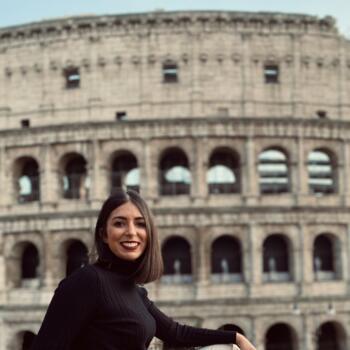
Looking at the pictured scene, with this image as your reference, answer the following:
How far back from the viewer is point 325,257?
1118 inches

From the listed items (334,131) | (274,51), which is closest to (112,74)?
(274,51)

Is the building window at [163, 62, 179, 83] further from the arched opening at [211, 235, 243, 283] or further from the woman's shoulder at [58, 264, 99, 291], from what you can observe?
the woman's shoulder at [58, 264, 99, 291]

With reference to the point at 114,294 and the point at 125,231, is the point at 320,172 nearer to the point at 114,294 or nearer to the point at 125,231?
the point at 125,231

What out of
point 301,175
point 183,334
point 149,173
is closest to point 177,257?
point 149,173

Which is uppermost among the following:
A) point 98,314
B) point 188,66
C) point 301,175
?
point 188,66

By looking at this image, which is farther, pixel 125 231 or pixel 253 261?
pixel 253 261

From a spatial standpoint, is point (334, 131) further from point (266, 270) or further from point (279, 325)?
point (279, 325)

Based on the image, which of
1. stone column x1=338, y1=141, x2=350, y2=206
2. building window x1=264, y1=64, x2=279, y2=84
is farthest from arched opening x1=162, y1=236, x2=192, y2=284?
building window x1=264, y1=64, x2=279, y2=84

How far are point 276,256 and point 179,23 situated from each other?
1201 centimetres

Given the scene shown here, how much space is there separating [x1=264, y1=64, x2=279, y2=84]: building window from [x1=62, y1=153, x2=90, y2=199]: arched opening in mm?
9866

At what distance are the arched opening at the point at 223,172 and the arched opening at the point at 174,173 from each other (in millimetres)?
1149

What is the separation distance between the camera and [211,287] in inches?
1040

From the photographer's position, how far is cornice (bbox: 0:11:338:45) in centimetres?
2797

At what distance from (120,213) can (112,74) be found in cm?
2556
